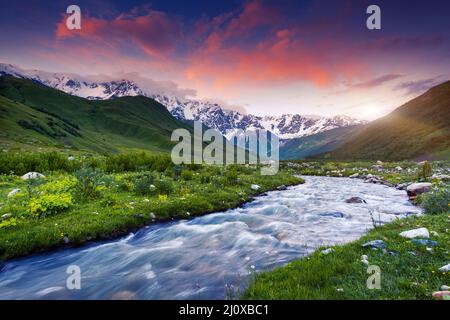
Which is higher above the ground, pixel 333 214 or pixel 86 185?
pixel 86 185

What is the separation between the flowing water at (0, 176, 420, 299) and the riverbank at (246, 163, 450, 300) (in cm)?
132

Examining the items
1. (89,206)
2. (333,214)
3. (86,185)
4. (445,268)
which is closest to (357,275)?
(445,268)

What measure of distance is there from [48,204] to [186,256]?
720cm

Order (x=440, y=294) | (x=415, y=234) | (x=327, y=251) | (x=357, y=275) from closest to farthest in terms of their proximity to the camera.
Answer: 1. (x=440, y=294)
2. (x=357, y=275)
3. (x=327, y=251)
4. (x=415, y=234)

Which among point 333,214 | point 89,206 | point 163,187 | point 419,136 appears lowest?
point 333,214

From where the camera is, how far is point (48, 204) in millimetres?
12211

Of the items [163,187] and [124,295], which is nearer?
[124,295]

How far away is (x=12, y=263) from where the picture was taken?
9094 millimetres

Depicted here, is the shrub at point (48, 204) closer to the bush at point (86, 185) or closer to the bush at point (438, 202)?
the bush at point (86, 185)

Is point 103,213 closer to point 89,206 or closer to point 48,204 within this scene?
point 89,206

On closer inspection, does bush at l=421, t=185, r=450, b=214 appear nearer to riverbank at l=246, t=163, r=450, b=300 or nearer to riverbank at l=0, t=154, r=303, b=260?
riverbank at l=246, t=163, r=450, b=300

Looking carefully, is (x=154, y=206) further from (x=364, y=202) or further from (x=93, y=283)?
(x=364, y=202)

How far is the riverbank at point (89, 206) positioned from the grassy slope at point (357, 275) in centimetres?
779

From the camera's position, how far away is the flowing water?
295 inches
